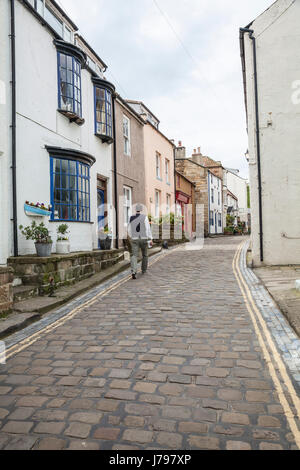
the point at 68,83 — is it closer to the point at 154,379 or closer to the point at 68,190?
the point at 68,190

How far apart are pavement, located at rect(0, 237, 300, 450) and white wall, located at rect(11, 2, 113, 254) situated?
375cm

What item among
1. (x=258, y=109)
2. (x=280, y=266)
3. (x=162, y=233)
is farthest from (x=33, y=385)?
(x=162, y=233)

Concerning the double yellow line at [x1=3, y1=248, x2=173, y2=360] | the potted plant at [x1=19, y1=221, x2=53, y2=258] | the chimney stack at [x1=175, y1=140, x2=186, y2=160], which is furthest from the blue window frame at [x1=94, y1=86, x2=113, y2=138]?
the chimney stack at [x1=175, y1=140, x2=186, y2=160]

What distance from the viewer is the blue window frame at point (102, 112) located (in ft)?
42.2

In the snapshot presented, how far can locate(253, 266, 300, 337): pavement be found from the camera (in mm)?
5402

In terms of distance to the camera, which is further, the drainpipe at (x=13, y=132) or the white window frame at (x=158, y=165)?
the white window frame at (x=158, y=165)

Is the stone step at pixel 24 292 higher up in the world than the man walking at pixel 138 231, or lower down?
lower down

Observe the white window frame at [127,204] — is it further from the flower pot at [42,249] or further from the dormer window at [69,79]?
the flower pot at [42,249]

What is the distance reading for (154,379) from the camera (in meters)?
3.50

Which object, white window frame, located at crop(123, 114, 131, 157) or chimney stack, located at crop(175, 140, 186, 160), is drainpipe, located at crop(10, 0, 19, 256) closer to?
white window frame, located at crop(123, 114, 131, 157)

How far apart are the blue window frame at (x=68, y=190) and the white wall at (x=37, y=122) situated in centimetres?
22

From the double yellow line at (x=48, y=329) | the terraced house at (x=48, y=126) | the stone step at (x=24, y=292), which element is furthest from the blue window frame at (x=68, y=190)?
the double yellow line at (x=48, y=329)

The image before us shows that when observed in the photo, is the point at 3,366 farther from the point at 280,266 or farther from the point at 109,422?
the point at 280,266
